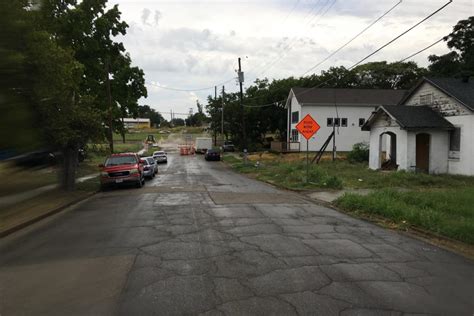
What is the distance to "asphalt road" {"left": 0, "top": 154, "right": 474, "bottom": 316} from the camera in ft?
18.7

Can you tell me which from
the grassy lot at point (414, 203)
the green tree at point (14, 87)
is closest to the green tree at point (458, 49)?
the grassy lot at point (414, 203)

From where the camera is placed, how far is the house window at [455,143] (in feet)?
85.6

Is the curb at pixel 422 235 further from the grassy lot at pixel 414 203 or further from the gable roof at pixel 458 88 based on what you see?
the gable roof at pixel 458 88

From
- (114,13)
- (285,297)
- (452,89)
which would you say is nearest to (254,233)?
(285,297)

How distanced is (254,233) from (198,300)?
4748 mm

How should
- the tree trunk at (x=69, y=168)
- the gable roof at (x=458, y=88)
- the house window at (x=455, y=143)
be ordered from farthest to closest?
the house window at (x=455, y=143), the gable roof at (x=458, y=88), the tree trunk at (x=69, y=168)

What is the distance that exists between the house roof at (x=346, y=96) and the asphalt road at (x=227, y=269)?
42.3 m

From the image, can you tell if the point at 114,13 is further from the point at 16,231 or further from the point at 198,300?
the point at 198,300

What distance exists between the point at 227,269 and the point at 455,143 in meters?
23.1

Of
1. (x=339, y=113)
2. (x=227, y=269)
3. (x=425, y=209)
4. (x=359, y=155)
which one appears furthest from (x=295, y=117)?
(x=227, y=269)

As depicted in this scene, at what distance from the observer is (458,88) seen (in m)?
27.1

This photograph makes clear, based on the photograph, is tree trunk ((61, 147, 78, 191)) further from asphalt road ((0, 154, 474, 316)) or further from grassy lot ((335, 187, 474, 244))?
grassy lot ((335, 187, 474, 244))

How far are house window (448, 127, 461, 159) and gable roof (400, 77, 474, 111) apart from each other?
5.59ft

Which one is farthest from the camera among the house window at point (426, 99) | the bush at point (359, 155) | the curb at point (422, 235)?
the bush at point (359, 155)
